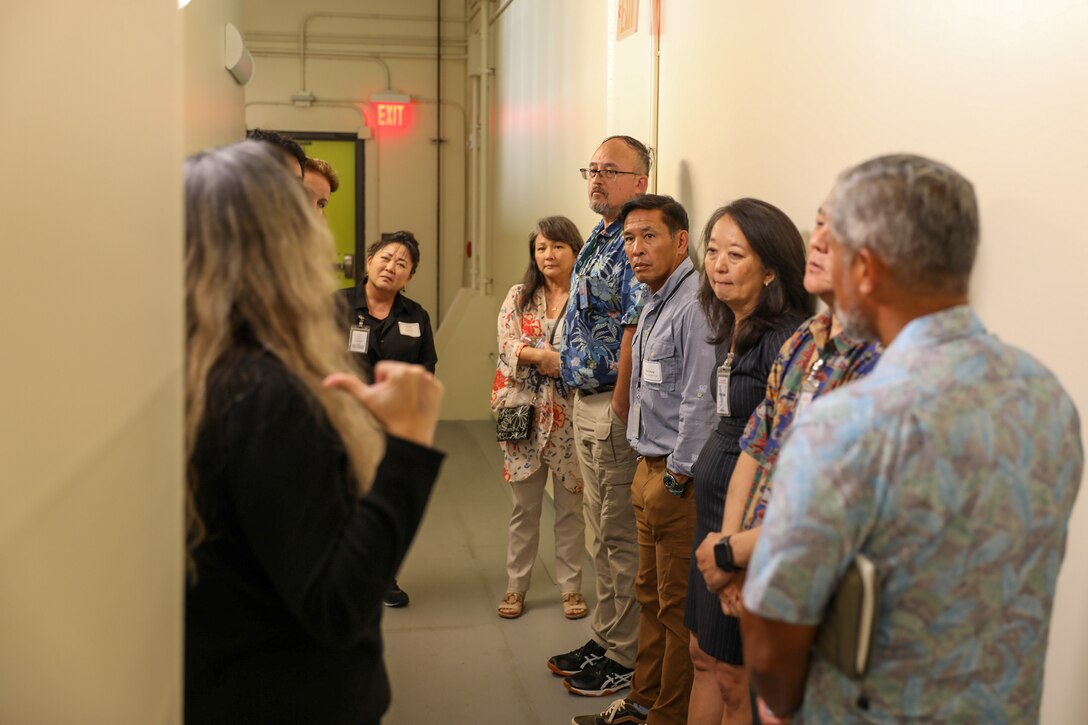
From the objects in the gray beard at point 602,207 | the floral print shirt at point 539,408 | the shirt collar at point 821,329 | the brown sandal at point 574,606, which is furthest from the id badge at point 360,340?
the shirt collar at point 821,329

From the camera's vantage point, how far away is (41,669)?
79 cm

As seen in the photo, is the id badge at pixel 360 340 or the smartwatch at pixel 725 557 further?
the id badge at pixel 360 340

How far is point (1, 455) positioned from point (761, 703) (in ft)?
3.20

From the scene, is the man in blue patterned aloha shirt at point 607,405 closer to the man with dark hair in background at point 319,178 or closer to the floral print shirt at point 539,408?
the floral print shirt at point 539,408

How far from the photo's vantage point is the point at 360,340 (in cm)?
395

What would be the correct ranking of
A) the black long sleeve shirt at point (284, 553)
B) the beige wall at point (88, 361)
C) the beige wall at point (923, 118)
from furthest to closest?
the beige wall at point (923, 118) → the black long sleeve shirt at point (284, 553) → the beige wall at point (88, 361)

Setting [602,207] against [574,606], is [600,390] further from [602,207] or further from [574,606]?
[574,606]

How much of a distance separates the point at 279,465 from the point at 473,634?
2.83m

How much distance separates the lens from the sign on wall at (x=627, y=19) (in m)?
4.09

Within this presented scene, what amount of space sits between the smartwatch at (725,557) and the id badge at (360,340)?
2.20m

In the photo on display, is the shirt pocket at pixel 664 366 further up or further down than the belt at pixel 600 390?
→ further up

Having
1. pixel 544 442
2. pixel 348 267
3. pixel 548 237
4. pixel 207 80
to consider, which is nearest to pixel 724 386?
pixel 544 442

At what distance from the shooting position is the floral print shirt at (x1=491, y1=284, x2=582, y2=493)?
3.91m

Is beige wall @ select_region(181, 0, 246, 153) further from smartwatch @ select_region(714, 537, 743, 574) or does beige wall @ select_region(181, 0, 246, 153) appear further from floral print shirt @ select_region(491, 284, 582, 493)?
smartwatch @ select_region(714, 537, 743, 574)
